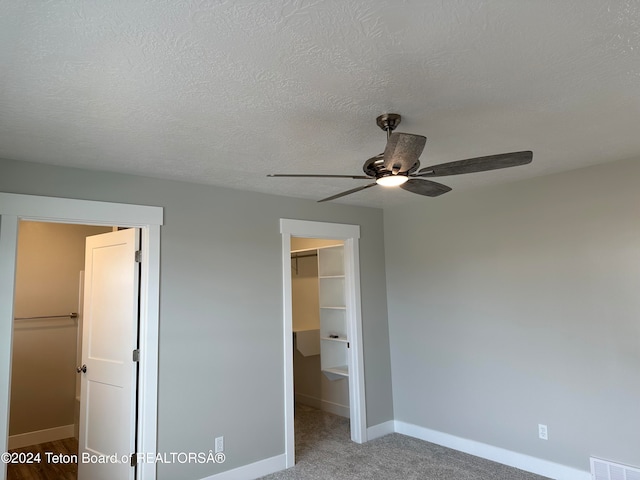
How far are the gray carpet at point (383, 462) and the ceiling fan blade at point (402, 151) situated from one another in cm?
280

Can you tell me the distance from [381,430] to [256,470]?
1.55m

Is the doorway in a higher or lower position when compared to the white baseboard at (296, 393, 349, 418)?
higher

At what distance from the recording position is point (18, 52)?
152 cm

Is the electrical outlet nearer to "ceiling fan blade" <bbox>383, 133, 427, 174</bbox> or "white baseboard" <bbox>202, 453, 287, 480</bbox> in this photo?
"white baseboard" <bbox>202, 453, 287, 480</bbox>

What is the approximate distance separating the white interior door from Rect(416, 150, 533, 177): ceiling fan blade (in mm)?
2429

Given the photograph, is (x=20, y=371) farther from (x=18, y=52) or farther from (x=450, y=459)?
(x=450, y=459)

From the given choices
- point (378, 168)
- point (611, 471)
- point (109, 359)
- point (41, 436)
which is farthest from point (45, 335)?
point (611, 471)

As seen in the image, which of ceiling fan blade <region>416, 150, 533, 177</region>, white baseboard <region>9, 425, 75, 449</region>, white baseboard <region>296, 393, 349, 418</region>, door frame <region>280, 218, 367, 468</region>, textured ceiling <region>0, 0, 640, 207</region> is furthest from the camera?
white baseboard <region>296, 393, 349, 418</region>

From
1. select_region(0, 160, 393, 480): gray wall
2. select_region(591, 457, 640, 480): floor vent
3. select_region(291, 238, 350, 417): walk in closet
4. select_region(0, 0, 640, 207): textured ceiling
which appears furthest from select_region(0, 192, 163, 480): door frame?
select_region(591, 457, 640, 480): floor vent

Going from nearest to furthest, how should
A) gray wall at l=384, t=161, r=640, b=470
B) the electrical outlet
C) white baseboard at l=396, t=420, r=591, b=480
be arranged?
1. gray wall at l=384, t=161, r=640, b=470
2. white baseboard at l=396, t=420, r=591, b=480
3. the electrical outlet

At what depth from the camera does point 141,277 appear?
10.4 feet

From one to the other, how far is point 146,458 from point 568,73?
3.59m

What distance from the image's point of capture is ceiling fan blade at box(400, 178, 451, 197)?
7.31 feet

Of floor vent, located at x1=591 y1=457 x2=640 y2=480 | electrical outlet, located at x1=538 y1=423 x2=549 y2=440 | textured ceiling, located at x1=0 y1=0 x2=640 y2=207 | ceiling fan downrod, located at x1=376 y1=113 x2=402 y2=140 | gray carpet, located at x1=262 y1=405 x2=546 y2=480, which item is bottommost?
gray carpet, located at x1=262 y1=405 x2=546 y2=480
